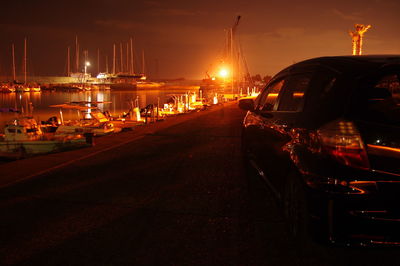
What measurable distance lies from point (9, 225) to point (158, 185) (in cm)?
240

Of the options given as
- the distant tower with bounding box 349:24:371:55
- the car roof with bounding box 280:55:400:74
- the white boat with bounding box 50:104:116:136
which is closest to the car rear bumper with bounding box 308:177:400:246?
the car roof with bounding box 280:55:400:74

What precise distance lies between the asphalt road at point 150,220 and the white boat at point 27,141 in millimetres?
10720

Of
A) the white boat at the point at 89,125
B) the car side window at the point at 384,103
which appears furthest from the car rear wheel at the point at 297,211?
the white boat at the point at 89,125

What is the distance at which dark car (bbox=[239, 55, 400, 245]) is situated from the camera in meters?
2.89

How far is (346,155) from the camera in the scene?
2.94m

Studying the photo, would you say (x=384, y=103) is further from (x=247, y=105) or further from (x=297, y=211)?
(x=247, y=105)

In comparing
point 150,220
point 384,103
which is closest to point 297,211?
point 384,103

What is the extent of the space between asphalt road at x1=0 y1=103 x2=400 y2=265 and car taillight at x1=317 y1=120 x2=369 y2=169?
72 cm

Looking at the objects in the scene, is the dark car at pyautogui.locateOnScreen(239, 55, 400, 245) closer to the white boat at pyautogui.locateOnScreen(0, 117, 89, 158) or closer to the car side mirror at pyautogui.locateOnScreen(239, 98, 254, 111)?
the car side mirror at pyautogui.locateOnScreen(239, 98, 254, 111)

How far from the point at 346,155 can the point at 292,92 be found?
5.93ft

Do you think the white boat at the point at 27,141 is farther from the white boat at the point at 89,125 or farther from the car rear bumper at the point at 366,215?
the car rear bumper at the point at 366,215

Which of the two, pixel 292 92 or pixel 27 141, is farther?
pixel 27 141

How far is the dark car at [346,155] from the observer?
2889mm

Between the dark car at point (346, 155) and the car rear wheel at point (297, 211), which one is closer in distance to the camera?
the dark car at point (346, 155)
